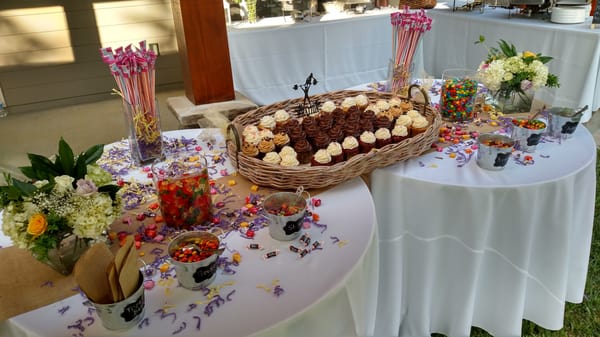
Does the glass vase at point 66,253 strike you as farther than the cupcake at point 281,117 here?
No

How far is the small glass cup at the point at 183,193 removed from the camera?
1.01 m

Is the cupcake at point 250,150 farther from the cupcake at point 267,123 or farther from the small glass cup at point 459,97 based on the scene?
the small glass cup at point 459,97

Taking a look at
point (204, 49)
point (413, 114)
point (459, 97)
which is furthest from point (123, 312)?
point (204, 49)

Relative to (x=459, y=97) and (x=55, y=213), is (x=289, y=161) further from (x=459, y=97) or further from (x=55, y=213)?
(x=459, y=97)

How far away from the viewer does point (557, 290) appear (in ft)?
4.31

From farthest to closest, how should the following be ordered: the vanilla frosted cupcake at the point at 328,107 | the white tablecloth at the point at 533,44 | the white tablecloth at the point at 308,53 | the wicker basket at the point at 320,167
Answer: the white tablecloth at the point at 308,53 < the white tablecloth at the point at 533,44 < the vanilla frosted cupcake at the point at 328,107 < the wicker basket at the point at 320,167

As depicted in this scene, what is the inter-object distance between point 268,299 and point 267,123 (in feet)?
Result: 2.25

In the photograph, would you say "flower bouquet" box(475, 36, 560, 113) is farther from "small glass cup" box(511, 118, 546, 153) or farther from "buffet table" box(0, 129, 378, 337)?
"buffet table" box(0, 129, 378, 337)

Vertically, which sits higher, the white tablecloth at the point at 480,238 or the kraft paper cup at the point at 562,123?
the kraft paper cup at the point at 562,123

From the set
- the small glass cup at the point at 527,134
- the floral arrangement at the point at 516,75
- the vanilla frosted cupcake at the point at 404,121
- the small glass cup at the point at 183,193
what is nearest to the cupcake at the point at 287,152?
the small glass cup at the point at 183,193

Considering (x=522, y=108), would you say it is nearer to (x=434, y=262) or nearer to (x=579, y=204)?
(x=579, y=204)

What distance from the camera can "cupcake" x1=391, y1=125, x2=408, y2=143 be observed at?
1.35 metres

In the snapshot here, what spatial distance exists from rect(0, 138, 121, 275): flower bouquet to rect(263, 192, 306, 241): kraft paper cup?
33 centimetres

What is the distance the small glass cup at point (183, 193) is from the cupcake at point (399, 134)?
0.61 metres
